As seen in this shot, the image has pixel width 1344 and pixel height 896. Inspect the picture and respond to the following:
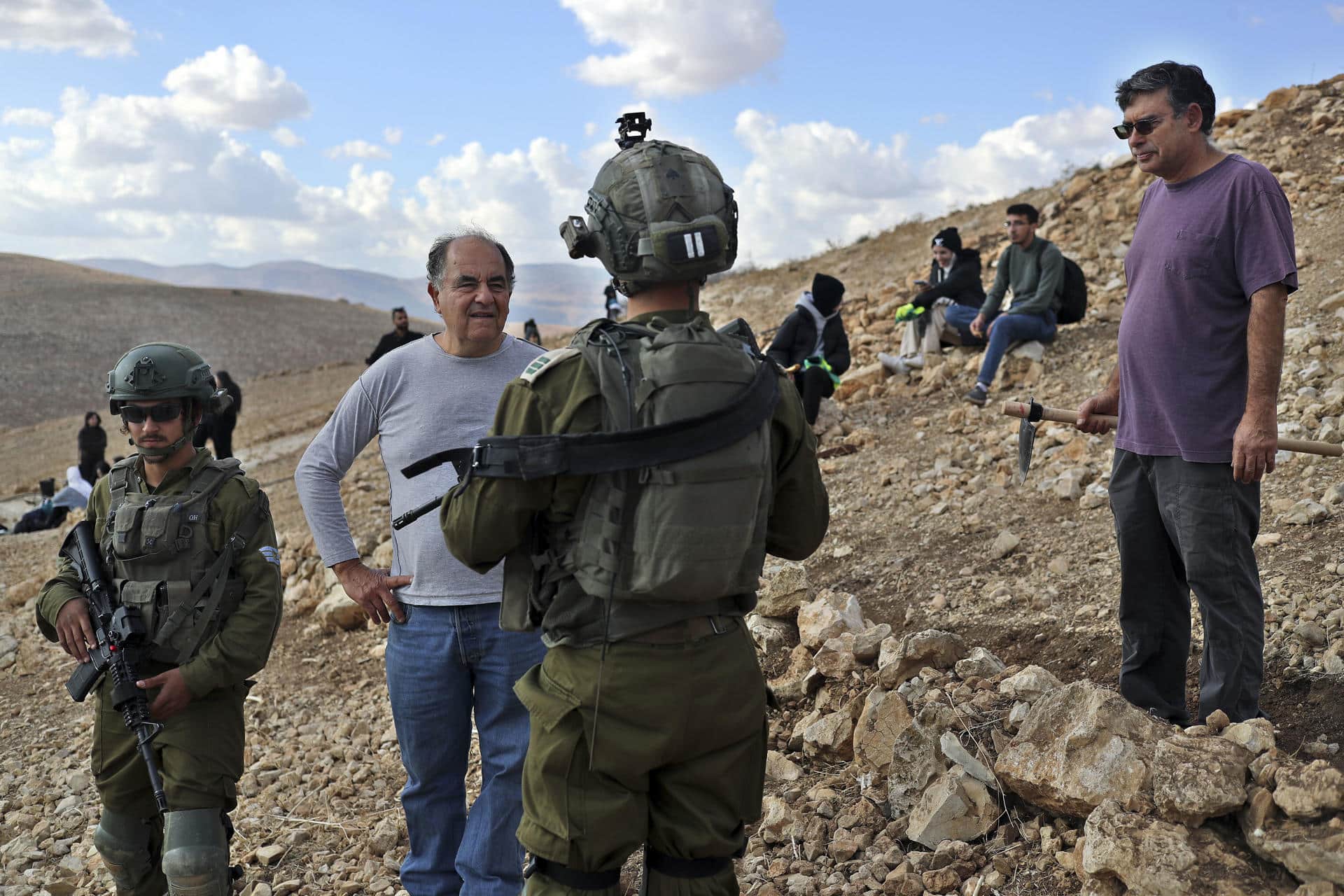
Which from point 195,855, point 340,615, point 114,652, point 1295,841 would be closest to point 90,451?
point 340,615

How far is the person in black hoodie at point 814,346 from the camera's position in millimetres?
8016

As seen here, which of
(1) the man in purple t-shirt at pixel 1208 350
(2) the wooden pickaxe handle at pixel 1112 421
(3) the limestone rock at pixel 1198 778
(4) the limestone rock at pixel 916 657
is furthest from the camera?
(4) the limestone rock at pixel 916 657

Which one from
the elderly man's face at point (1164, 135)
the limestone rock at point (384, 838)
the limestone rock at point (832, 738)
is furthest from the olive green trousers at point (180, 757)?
the elderly man's face at point (1164, 135)

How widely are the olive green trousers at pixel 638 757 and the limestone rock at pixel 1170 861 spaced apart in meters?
1.06

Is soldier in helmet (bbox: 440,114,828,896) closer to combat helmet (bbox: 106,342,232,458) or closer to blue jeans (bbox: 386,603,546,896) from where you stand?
blue jeans (bbox: 386,603,546,896)

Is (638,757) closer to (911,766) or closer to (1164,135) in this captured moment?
(911,766)

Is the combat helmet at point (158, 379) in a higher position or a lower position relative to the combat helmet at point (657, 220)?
lower

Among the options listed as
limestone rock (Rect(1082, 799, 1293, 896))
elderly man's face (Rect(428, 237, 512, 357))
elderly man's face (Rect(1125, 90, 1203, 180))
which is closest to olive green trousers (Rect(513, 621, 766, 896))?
limestone rock (Rect(1082, 799, 1293, 896))

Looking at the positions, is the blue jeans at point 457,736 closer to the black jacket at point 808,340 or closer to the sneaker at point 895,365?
the black jacket at point 808,340

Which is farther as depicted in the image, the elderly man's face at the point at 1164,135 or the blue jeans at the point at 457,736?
the elderly man's face at the point at 1164,135

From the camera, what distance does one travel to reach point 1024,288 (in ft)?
28.4

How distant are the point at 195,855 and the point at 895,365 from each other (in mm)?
7910

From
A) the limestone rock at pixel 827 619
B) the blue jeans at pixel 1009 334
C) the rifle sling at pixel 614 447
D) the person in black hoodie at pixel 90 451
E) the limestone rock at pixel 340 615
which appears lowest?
the limestone rock at pixel 340 615

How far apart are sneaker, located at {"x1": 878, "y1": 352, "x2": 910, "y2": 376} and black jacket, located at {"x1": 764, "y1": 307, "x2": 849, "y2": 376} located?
5.46 ft
